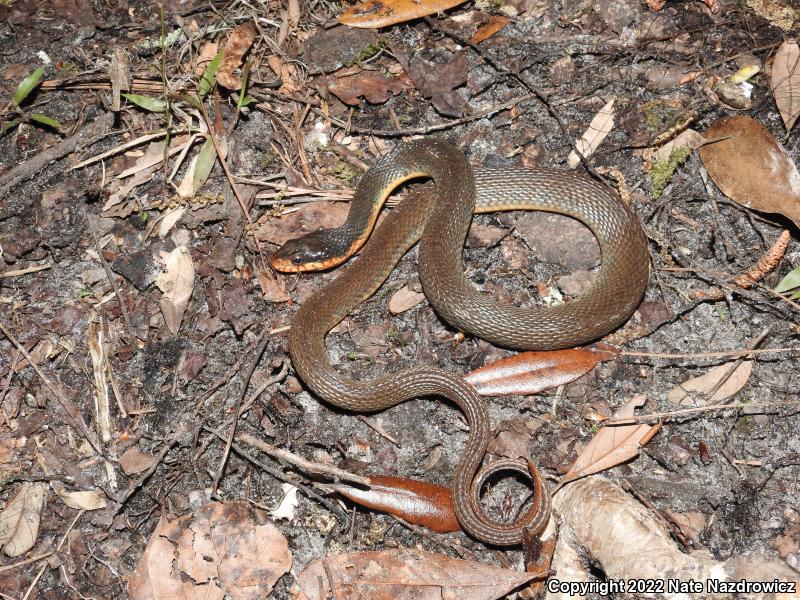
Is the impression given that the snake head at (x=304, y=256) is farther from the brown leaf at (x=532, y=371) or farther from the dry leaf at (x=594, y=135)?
the dry leaf at (x=594, y=135)

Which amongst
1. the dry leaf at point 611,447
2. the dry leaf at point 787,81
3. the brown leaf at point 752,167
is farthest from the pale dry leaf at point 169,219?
the dry leaf at point 787,81

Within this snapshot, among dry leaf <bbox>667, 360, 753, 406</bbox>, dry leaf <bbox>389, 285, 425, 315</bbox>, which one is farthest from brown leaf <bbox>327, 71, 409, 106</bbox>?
dry leaf <bbox>667, 360, 753, 406</bbox>

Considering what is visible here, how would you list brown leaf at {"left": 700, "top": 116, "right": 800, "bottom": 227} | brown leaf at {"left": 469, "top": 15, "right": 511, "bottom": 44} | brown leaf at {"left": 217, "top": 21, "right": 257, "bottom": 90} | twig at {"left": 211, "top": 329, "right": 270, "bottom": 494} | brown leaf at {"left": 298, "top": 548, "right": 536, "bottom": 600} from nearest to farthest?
brown leaf at {"left": 298, "top": 548, "right": 536, "bottom": 600} → twig at {"left": 211, "top": 329, "right": 270, "bottom": 494} → brown leaf at {"left": 700, "top": 116, "right": 800, "bottom": 227} → brown leaf at {"left": 217, "top": 21, "right": 257, "bottom": 90} → brown leaf at {"left": 469, "top": 15, "right": 511, "bottom": 44}

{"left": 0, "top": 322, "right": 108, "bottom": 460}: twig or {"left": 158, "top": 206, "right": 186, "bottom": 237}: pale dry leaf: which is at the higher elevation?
{"left": 158, "top": 206, "right": 186, "bottom": 237}: pale dry leaf

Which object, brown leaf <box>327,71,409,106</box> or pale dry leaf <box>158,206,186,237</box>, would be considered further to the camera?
brown leaf <box>327,71,409,106</box>

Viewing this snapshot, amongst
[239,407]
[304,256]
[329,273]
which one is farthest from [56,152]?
[239,407]

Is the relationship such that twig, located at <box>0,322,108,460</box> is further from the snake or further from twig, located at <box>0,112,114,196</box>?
the snake

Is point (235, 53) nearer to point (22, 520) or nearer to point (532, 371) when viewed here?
point (532, 371)
